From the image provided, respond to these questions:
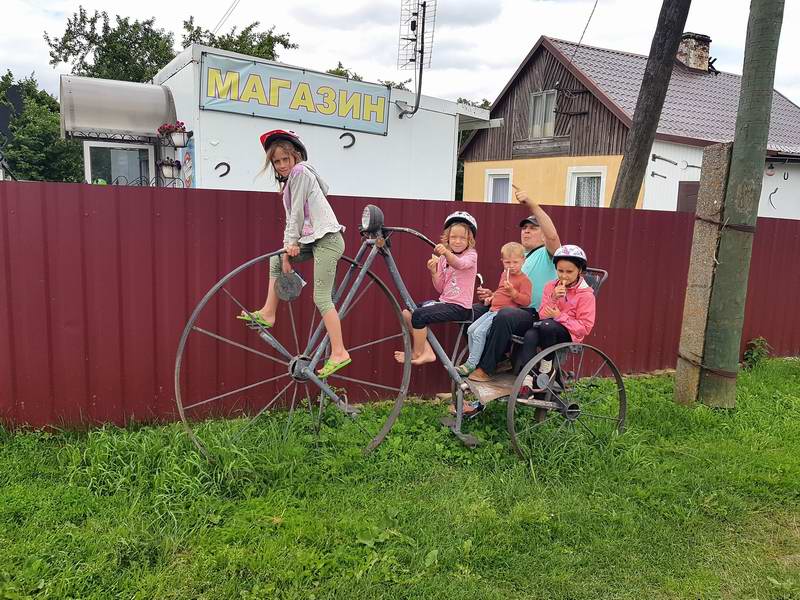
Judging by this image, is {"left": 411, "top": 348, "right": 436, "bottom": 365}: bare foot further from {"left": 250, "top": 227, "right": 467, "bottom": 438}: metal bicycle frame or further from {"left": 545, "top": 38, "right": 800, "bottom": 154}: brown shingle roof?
{"left": 545, "top": 38, "right": 800, "bottom": 154}: brown shingle roof

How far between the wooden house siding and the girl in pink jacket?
47.0 ft

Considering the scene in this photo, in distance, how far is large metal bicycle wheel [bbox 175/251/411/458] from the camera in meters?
3.84

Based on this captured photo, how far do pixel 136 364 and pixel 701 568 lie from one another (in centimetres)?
347

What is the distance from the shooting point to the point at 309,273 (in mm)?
4605

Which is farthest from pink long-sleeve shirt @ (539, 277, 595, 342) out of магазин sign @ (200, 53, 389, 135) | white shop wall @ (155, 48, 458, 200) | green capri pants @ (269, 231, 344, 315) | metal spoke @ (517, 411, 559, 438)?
магазин sign @ (200, 53, 389, 135)

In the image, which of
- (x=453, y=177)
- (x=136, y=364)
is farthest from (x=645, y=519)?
(x=453, y=177)

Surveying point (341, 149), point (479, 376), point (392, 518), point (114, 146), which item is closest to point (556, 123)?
point (341, 149)

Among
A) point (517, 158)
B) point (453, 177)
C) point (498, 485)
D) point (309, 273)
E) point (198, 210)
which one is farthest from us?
point (517, 158)

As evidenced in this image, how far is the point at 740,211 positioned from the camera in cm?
482

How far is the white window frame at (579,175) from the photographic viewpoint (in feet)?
57.4

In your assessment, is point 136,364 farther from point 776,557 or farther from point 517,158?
point 517,158

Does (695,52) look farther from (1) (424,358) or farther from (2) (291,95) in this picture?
(1) (424,358)

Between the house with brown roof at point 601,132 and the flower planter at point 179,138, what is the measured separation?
11.0 m

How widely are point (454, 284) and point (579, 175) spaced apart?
1552 centimetres
